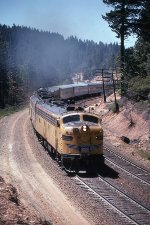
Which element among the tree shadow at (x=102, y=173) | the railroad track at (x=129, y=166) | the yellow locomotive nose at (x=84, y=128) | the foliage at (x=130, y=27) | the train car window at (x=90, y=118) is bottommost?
the railroad track at (x=129, y=166)

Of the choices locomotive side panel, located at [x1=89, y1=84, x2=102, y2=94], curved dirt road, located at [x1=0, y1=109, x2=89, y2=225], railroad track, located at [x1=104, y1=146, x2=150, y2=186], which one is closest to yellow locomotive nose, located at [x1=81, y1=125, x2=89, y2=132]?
curved dirt road, located at [x1=0, y1=109, x2=89, y2=225]

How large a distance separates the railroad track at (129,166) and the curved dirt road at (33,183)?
4.84 metres

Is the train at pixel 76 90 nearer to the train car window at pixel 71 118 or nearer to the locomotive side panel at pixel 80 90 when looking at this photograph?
the locomotive side panel at pixel 80 90

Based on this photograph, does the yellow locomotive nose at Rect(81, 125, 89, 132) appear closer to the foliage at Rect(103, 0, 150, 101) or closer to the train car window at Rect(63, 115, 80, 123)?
the train car window at Rect(63, 115, 80, 123)

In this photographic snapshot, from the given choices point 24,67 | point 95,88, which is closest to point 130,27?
A: point 95,88

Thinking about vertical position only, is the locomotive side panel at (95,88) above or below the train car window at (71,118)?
below

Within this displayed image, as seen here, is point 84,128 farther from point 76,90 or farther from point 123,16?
point 76,90

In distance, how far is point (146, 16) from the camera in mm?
41500

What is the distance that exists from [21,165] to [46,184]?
4.64 m

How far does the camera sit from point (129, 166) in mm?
24312

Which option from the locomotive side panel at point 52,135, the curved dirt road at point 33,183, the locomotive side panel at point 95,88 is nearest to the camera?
the curved dirt road at point 33,183

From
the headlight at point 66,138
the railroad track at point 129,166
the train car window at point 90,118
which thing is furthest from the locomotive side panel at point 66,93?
the headlight at point 66,138

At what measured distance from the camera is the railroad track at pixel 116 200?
15.3m

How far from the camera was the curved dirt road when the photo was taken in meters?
15.9
